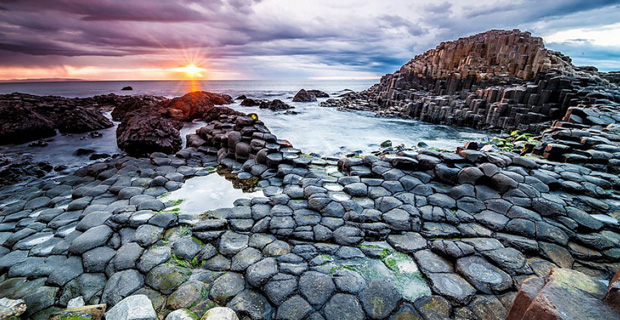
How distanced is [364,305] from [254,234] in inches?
82.4

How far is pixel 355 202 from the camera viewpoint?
4.94 m

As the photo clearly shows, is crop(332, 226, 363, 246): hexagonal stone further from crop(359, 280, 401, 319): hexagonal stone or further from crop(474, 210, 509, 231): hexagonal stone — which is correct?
crop(474, 210, 509, 231): hexagonal stone

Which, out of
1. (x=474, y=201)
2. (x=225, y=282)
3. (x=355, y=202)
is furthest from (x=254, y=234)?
(x=474, y=201)

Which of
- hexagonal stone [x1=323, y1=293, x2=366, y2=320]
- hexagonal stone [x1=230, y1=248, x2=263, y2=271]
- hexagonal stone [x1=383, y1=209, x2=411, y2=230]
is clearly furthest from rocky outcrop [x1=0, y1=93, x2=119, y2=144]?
hexagonal stone [x1=383, y1=209, x2=411, y2=230]

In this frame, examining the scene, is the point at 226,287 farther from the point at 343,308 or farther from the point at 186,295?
the point at 343,308

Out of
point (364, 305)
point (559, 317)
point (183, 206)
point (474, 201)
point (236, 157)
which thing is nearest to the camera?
point (559, 317)

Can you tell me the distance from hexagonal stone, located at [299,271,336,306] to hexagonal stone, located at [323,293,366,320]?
99 millimetres

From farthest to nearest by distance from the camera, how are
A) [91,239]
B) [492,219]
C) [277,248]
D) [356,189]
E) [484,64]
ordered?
[484,64]
[356,189]
[492,219]
[91,239]
[277,248]

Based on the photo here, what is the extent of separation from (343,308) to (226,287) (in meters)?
1.47

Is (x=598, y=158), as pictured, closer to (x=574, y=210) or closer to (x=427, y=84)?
(x=574, y=210)

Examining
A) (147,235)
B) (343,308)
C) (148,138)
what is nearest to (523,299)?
(343,308)

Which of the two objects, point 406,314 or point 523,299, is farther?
point 406,314

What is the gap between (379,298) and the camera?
9.55 feet

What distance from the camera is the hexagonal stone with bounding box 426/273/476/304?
2.90m
